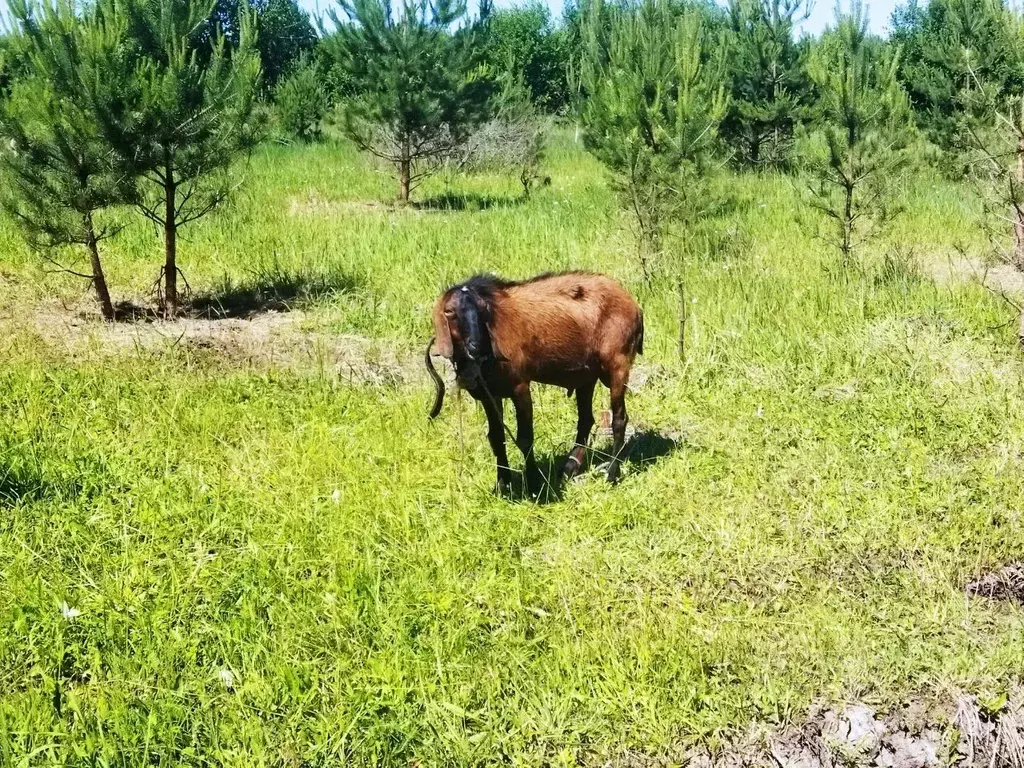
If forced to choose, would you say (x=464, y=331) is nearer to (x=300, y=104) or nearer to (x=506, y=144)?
(x=506, y=144)

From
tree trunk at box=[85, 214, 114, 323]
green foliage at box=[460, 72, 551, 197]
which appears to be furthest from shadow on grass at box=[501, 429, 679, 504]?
Result: green foliage at box=[460, 72, 551, 197]

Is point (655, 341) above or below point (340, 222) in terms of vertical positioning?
below

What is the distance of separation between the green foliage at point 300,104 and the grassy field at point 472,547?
17993 mm

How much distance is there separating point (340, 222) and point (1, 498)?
27.6 feet

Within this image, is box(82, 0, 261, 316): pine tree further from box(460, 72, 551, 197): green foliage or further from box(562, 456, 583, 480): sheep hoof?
box(460, 72, 551, 197): green foliage

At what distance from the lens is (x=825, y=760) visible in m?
3.14

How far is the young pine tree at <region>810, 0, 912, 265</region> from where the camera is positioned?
9.45 metres

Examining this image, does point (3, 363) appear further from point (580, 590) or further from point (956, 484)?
point (956, 484)

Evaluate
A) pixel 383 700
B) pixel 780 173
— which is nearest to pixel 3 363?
pixel 383 700

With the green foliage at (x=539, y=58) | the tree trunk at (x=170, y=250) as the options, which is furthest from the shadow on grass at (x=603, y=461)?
the green foliage at (x=539, y=58)

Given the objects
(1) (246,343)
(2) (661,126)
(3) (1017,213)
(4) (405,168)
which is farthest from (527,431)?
(4) (405,168)

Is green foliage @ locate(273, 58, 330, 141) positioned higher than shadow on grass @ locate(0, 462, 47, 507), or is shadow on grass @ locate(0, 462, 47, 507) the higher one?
green foliage @ locate(273, 58, 330, 141)

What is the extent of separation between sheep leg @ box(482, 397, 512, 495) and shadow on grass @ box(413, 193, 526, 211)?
414 inches

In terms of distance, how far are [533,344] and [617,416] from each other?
2.55ft
